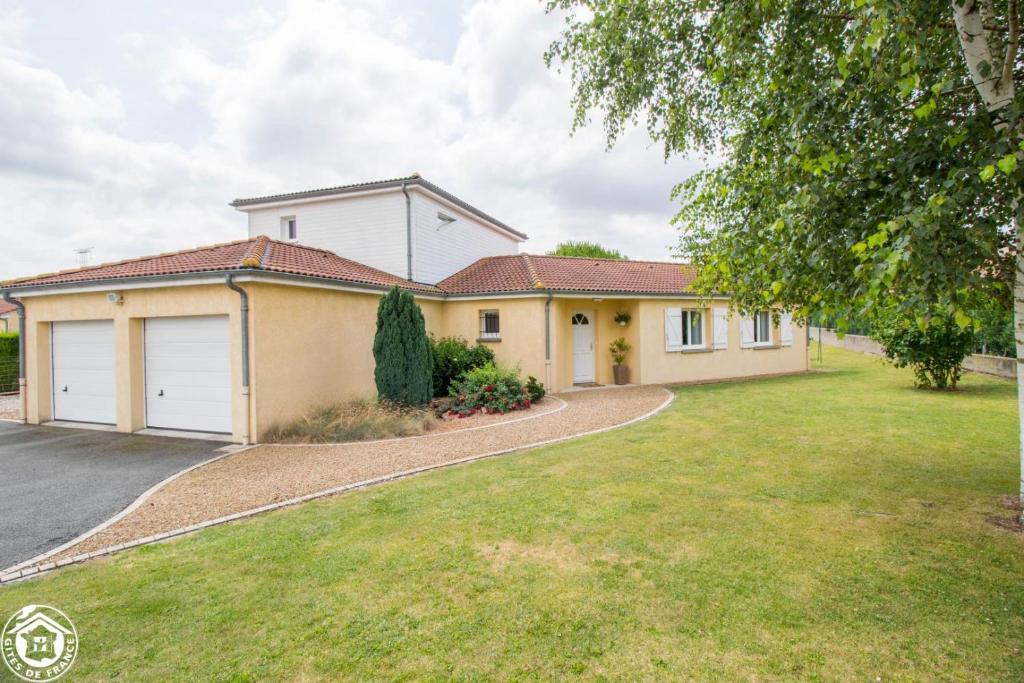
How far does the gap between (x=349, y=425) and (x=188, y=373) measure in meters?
3.73

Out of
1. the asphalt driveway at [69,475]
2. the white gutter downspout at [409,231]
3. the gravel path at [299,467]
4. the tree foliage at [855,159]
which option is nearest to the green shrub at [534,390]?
the gravel path at [299,467]

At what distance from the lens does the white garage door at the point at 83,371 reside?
10.9 meters

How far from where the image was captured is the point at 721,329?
59.3ft

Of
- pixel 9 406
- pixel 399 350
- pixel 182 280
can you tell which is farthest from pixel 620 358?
pixel 9 406

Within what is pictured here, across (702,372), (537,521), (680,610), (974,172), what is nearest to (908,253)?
(974,172)

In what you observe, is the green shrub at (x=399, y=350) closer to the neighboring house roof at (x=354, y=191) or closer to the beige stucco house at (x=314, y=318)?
the beige stucco house at (x=314, y=318)

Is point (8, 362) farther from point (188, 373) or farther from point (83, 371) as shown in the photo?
point (188, 373)

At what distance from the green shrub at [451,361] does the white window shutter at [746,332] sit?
34.3 feet

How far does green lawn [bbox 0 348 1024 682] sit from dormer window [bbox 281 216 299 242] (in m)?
14.3

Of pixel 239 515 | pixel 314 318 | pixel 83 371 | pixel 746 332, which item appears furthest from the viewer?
pixel 746 332

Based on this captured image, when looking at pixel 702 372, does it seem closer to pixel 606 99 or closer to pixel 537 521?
pixel 606 99

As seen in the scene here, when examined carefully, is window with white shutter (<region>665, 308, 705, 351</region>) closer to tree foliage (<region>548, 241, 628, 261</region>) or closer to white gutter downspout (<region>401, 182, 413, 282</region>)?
white gutter downspout (<region>401, 182, 413, 282</region>)

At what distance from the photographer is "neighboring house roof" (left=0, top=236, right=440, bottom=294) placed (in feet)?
31.3

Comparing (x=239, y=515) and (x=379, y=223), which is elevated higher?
(x=379, y=223)
